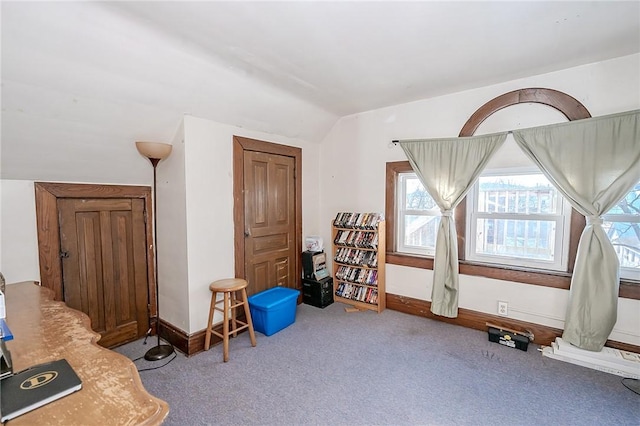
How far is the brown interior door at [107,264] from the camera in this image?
2.53 meters

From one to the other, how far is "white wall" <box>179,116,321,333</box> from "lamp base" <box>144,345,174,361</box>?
0.24 m

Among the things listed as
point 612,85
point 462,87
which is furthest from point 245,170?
point 612,85

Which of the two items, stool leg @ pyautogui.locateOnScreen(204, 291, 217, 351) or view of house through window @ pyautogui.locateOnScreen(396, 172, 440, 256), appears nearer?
stool leg @ pyautogui.locateOnScreen(204, 291, 217, 351)

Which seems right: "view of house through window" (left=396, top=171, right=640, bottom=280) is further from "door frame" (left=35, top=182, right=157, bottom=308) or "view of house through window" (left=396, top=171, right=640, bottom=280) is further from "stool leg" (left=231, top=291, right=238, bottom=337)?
"door frame" (left=35, top=182, right=157, bottom=308)

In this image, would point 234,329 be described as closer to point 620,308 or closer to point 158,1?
point 158,1

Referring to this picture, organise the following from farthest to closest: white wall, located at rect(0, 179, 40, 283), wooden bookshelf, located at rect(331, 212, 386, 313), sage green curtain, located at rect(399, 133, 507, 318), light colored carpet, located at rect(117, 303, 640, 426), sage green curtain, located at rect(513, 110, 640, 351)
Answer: wooden bookshelf, located at rect(331, 212, 386, 313) → sage green curtain, located at rect(399, 133, 507, 318) → sage green curtain, located at rect(513, 110, 640, 351) → white wall, located at rect(0, 179, 40, 283) → light colored carpet, located at rect(117, 303, 640, 426)

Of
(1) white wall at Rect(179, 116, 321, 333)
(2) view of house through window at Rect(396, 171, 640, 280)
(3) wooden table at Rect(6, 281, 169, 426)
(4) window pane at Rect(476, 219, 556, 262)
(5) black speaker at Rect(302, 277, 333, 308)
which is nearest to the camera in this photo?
(3) wooden table at Rect(6, 281, 169, 426)

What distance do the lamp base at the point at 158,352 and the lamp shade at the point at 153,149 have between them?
175 centimetres

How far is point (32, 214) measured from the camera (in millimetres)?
2299

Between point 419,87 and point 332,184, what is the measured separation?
167cm

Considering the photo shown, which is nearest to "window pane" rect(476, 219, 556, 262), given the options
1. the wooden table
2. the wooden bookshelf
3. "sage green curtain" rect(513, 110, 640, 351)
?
"sage green curtain" rect(513, 110, 640, 351)

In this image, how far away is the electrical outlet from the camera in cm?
292

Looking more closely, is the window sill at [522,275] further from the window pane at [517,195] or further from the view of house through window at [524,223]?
the window pane at [517,195]

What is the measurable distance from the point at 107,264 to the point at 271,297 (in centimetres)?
160
